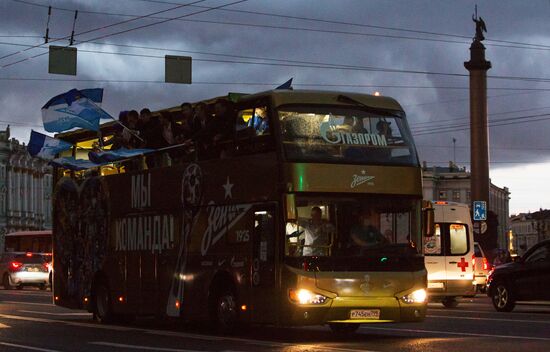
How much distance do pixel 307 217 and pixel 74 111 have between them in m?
8.55

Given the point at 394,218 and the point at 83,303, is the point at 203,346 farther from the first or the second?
the point at 83,303

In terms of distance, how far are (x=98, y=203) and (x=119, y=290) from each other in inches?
80.5

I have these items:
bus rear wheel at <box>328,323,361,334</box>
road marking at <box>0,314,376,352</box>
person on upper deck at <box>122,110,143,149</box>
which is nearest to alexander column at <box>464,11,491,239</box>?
road marking at <box>0,314,376,352</box>

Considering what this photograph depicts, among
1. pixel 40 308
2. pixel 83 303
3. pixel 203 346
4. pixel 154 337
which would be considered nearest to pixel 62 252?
pixel 83 303

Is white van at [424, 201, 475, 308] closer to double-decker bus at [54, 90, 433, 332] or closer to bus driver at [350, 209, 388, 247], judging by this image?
double-decker bus at [54, 90, 433, 332]

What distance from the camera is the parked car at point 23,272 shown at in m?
52.3

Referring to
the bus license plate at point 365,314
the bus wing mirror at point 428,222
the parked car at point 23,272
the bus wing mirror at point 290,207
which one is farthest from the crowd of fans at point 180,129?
the parked car at point 23,272

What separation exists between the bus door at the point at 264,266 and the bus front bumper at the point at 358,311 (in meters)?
0.51

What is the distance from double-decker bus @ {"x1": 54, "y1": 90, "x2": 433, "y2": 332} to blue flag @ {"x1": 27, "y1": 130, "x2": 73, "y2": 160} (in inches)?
226

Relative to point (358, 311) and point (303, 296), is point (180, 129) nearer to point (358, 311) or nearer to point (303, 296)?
point (303, 296)

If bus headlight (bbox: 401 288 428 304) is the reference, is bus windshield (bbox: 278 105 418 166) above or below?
above

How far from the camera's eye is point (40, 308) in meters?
29.8

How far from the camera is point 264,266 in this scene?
1812 cm

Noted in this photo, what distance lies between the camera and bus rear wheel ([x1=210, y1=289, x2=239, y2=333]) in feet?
62.1
